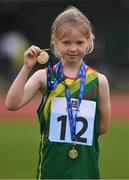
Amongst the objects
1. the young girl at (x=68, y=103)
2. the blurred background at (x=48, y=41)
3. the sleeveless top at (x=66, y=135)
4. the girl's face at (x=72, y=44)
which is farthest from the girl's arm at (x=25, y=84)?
the blurred background at (x=48, y=41)

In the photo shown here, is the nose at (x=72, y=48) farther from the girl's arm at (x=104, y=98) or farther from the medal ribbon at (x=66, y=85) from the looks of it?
the girl's arm at (x=104, y=98)

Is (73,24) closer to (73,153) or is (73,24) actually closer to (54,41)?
(54,41)

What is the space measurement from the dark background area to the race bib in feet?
81.6

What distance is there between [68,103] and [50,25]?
28423mm

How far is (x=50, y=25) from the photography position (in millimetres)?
33812

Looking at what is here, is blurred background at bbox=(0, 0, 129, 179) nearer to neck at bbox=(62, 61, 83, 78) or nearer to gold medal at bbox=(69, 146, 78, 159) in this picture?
neck at bbox=(62, 61, 83, 78)

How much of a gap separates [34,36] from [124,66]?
16.2 ft

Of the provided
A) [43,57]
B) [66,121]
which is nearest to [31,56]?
[43,57]

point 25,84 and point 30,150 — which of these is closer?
point 25,84

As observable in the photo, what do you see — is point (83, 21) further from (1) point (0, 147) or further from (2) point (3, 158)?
(1) point (0, 147)

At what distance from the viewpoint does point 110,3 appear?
34.1m

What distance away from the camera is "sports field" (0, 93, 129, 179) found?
1054cm

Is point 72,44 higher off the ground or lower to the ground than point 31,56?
higher

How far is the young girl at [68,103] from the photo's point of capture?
5535 millimetres
